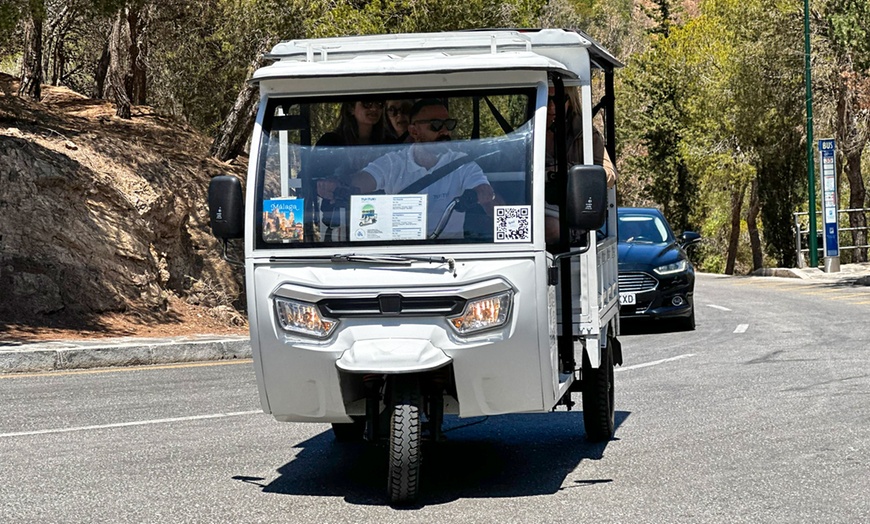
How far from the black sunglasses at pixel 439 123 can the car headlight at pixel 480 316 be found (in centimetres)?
102

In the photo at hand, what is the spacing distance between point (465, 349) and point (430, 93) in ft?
4.76

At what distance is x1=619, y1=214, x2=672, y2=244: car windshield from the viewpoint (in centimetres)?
1895

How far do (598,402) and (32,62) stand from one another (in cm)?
1780

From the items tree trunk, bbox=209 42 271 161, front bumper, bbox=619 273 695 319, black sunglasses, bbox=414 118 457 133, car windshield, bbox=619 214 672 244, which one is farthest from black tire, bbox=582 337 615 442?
tree trunk, bbox=209 42 271 161

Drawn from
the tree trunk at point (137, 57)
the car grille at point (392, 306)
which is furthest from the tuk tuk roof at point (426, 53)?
the tree trunk at point (137, 57)

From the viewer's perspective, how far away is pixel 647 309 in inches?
707

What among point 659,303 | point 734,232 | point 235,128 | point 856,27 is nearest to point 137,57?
point 235,128

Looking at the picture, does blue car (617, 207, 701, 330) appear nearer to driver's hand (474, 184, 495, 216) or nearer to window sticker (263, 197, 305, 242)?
driver's hand (474, 184, 495, 216)

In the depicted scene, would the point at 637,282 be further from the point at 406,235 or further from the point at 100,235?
the point at 406,235

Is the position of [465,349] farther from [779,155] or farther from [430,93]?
→ [779,155]

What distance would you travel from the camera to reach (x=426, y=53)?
735cm

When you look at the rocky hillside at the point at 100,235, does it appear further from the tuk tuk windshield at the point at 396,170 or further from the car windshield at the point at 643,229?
the tuk tuk windshield at the point at 396,170

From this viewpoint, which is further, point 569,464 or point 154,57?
point 154,57

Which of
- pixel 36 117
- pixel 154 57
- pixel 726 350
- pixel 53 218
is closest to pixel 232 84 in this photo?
pixel 154 57
